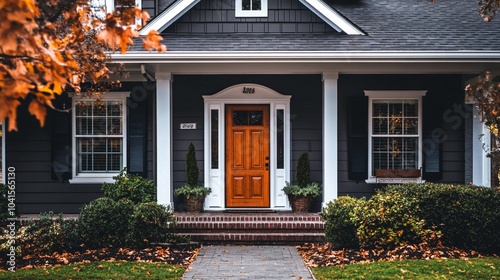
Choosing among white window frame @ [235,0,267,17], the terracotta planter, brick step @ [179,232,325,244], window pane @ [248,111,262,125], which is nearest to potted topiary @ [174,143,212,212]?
brick step @ [179,232,325,244]

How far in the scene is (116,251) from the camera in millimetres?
8891

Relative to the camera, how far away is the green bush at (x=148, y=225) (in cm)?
912

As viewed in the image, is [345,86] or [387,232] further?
[345,86]

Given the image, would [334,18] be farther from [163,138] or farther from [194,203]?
[194,203]

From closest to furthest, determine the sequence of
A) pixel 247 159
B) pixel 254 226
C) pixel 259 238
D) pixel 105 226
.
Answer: pixel 105 226
pixel 259 238
pixel 254 226
pixel 247 159

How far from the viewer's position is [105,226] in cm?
919

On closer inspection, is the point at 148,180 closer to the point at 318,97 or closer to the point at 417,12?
the point at 318,97

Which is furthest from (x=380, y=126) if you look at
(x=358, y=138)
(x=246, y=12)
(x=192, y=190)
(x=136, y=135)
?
(x=136, y=135)

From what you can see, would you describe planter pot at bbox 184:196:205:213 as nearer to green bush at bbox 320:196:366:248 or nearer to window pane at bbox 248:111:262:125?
window pane at bbox 248:111:262:125

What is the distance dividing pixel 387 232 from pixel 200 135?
4.82 metres

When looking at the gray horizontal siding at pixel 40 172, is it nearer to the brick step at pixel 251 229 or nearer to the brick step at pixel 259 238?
the brick step at pixel 251 229

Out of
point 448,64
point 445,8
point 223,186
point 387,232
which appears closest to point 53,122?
point 223,186

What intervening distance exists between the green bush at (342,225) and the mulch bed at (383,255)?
20cm

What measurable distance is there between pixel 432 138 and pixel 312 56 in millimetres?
3478
